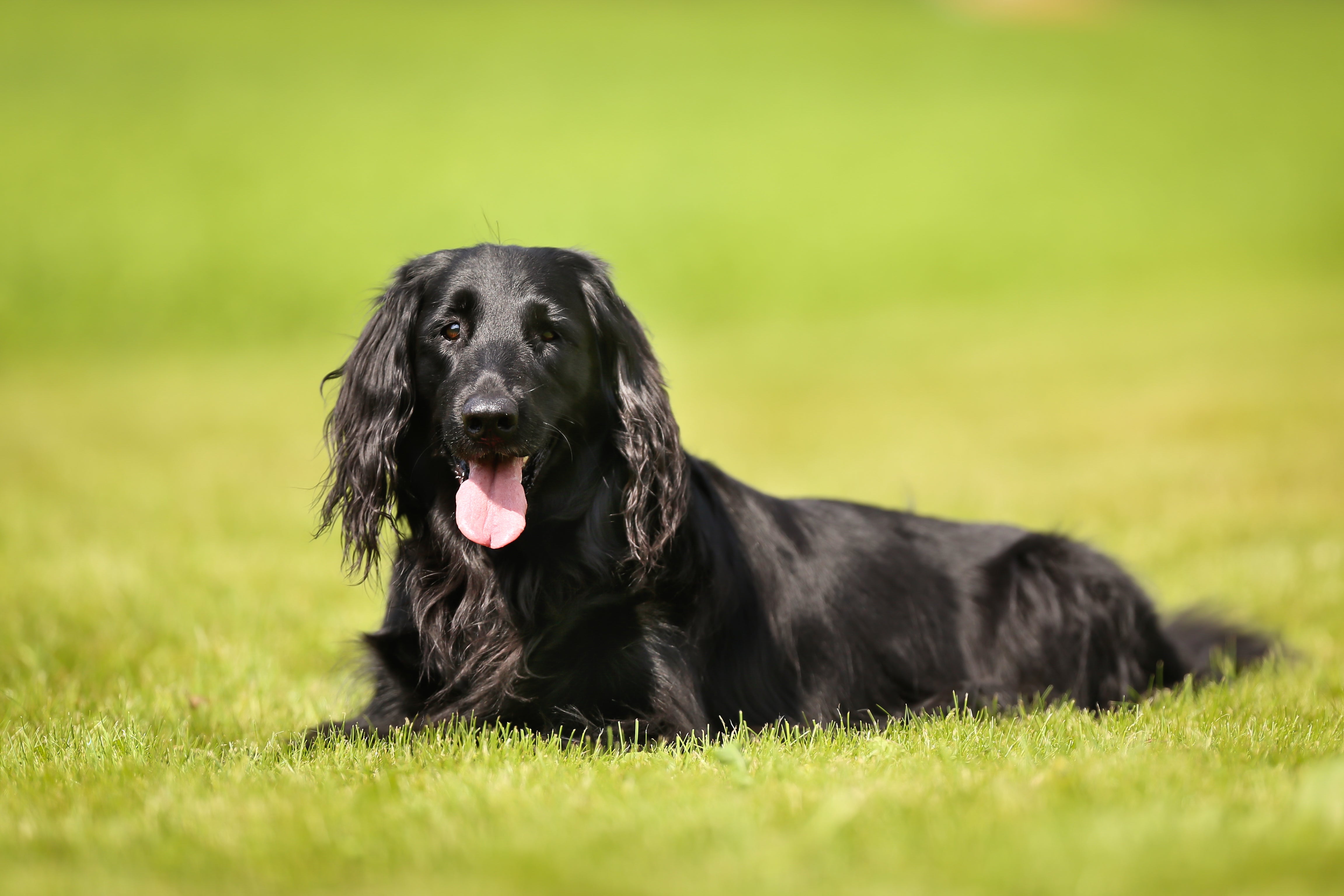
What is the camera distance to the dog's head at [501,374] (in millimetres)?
3850

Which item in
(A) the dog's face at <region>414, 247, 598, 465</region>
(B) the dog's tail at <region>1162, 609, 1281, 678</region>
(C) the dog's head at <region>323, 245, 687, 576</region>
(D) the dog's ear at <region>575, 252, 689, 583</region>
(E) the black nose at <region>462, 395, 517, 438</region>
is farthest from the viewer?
(B) the dog's tail at <region>1162, 609, 1281, 678</region>

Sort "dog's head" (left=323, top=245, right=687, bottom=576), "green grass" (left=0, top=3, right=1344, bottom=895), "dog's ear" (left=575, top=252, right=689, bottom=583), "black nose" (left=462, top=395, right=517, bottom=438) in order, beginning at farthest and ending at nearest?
"dog's ear" (left=575, top=252, right=689, bottom=583), "dog's head" (left=323, top=245, right=687, bottom=576), "black nose" (left=462, top=395, right=517, bottom=438), "green grass" (left=0, top=3, right=1344, bottom=895)

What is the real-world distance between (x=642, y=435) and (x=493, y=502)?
1.73 feet

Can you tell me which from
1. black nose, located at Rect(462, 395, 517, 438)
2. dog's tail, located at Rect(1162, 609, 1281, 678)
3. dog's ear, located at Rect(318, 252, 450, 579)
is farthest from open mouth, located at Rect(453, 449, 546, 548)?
dog's tail, located at Rect(1162, 609, 1281, 678)

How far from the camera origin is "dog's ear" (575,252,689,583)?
3.98 meters

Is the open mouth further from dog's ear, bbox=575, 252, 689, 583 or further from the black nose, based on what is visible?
dog's ear, bbox=575, 252, 689, 583

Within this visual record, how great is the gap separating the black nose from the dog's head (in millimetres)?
110

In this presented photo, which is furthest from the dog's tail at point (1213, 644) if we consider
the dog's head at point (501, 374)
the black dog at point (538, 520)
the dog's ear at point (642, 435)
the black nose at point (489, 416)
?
the black nose at point (489, 416)

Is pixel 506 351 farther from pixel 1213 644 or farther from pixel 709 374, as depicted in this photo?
pixel 709 374

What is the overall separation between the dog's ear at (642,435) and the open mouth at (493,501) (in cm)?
35

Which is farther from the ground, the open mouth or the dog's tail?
the open mouth

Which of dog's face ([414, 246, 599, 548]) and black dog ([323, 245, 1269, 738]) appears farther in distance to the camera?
black dog ([323, 245, 1269, 738])

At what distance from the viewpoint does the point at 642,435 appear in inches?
157

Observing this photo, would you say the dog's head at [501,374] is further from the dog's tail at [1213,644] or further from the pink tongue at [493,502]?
the dog's tail at [1213,644]
